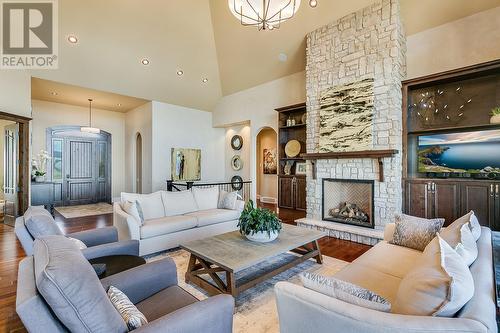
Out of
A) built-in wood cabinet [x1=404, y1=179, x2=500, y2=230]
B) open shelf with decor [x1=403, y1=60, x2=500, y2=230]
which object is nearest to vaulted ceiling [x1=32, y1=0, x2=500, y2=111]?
open shelf with decor [x1=403, y1=60, x2=500, y2=230]

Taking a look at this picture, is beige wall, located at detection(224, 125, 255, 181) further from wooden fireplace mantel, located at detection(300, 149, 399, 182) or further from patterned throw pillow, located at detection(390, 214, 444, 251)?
patterned throw pillow, located at detection(390, 214, 444, 251)

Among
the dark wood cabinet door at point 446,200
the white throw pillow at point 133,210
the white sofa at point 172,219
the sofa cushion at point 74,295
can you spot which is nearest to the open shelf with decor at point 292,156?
the white sofa at point 172,219

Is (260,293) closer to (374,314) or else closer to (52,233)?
(374,314)

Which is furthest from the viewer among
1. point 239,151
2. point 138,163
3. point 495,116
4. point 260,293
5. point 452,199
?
point 239,151

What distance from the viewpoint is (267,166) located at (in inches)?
359

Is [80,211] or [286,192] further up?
[286,192]

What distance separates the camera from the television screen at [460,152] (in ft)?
12.6

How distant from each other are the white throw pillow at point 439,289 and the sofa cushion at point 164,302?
4.04ft

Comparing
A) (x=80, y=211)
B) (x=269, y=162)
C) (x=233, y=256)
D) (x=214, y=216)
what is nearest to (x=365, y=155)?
(x=214, y=216)

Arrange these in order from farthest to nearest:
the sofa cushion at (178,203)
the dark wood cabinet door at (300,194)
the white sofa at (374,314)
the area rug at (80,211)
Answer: the area rug at (80,211) → the dark wood cabinet door at (300,194) → the sofa cushion at (178,203) → the white sofa at (374,314)

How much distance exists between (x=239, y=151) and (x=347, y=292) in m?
7.85

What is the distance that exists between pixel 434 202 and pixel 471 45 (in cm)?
268

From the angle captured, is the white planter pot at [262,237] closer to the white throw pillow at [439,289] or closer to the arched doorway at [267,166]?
the white throw pillow at [439,289]

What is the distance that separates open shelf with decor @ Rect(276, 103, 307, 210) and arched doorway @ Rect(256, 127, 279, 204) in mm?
1989
